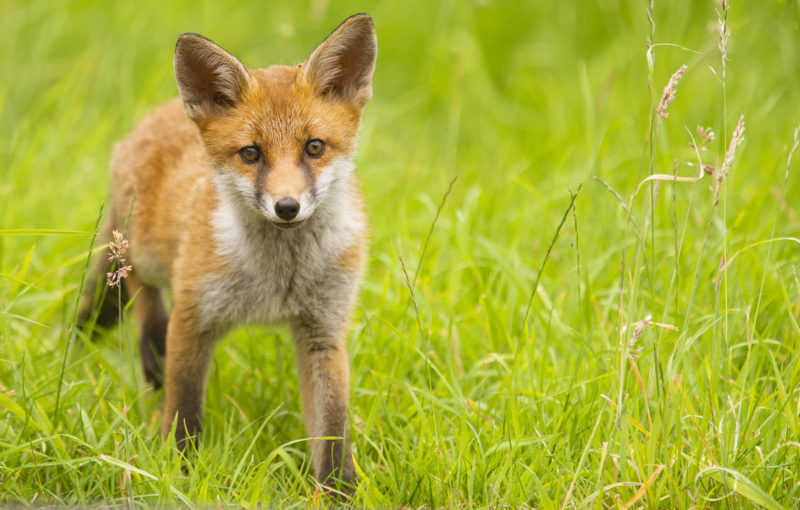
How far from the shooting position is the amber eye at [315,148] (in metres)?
3.15

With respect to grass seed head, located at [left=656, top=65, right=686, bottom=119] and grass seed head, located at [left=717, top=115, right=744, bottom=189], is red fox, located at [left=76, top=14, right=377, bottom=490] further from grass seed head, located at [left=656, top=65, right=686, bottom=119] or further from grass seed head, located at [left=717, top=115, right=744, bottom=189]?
grass seed head, located at [left=717, top=115, right=744, bottom=189]

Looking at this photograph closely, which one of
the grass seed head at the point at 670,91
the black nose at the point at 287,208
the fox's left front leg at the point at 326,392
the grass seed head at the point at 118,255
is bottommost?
the fox's left front leg at the point at 326,392

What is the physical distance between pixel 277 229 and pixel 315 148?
15.6 inches

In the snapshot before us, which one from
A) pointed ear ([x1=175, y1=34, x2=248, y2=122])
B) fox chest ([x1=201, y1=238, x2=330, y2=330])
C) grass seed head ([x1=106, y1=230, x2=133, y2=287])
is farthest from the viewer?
fox chest ([x1=201, y1=238, x2=330, y2=330])

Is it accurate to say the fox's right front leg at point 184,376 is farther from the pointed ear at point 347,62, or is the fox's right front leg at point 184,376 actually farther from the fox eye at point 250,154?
the pointed ear at point 347,62

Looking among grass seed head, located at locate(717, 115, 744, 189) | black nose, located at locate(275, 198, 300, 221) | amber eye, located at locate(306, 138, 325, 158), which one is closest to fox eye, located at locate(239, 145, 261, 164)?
amber eye, located at locate(306, 138, 325, 158)

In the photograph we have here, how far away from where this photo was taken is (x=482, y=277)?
4.62 m

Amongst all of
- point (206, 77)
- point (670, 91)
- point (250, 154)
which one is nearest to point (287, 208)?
point (250, 154)

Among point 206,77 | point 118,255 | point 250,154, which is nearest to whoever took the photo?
point 118,255

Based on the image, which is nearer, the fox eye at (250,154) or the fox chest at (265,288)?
the fox eye at (250,154)

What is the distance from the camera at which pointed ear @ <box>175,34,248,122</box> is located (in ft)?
10.6

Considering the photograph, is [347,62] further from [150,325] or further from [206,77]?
[150,325]

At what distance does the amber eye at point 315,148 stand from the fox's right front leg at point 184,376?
0.85m

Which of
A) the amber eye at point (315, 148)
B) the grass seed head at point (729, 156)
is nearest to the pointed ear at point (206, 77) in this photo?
the amber eye at point (315, 148)
